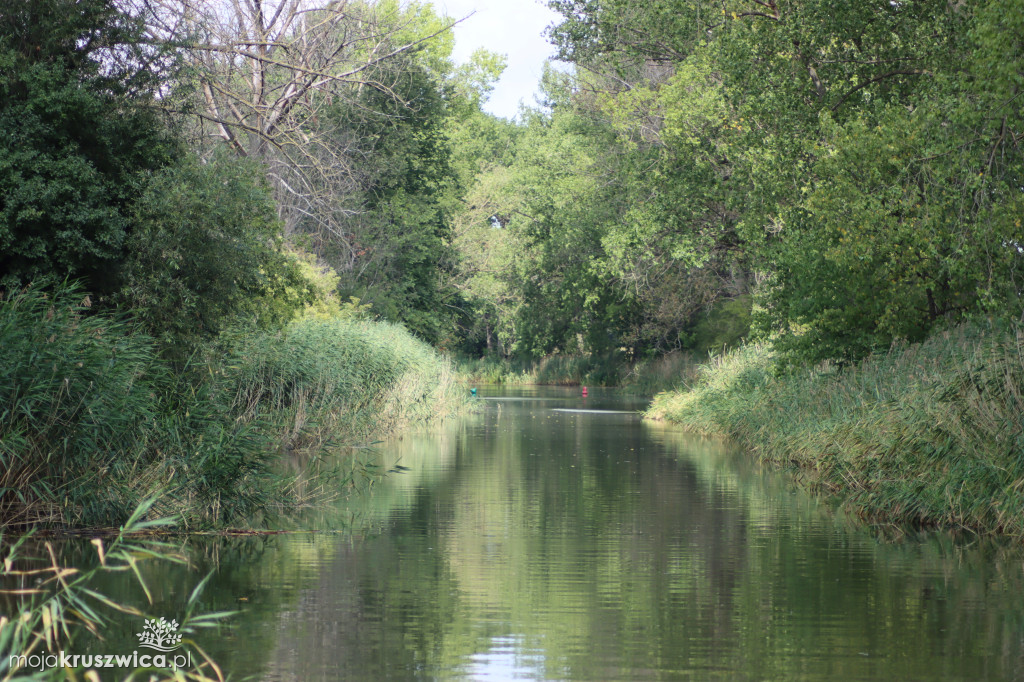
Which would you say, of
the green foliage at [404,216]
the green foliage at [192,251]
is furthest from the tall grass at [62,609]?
the green foliage at [404,216]

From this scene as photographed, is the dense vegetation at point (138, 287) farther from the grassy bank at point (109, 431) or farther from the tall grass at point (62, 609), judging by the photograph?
the tall grass at point (62, 609)

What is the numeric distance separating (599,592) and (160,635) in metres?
3.74

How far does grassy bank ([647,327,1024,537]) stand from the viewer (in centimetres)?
1370

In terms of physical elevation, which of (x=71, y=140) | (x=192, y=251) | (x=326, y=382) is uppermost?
(x=71, y=140)

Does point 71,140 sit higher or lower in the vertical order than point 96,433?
higher

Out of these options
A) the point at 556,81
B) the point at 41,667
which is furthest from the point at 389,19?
the point at 556,81

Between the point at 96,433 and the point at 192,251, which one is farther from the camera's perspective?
the point at 192,251

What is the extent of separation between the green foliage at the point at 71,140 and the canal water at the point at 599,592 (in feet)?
13.8

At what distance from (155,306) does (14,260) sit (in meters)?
1.77

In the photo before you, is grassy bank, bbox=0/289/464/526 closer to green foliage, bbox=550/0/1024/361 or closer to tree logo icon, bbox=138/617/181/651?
tree logo icon, bbox=138/617/181/651

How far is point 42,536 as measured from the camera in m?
12.3

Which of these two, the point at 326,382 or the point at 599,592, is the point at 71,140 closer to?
the point at 599,592

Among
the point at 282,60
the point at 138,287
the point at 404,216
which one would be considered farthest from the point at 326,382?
the point at 404,216

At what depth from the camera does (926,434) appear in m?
15.0
